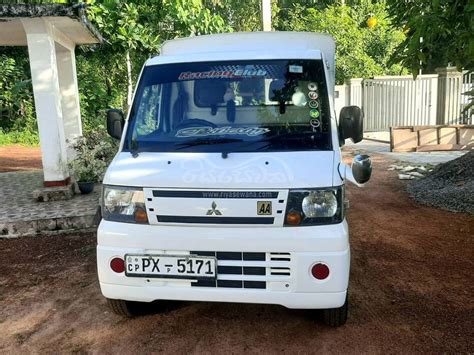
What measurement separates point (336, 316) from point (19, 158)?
14067 mm

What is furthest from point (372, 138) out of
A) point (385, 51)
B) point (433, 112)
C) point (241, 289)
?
point (241, 289)

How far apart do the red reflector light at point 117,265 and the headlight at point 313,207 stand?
1182mm

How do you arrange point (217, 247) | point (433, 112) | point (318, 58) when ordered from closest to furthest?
1. point (217, 247)
2. point (318, 58)
3. point (433, 112)

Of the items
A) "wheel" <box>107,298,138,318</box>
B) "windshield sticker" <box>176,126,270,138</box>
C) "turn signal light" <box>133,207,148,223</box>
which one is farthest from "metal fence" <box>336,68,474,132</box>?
"turn signal light" <box>133,207,148,223</box>

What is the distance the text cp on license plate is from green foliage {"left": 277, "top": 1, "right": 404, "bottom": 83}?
18.6 meters

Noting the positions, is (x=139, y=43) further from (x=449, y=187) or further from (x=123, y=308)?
(x=123, y=308)

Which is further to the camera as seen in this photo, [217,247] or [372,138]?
[372,138]

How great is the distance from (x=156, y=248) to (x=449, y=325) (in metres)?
2.31

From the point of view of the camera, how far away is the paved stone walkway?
6.31 meters

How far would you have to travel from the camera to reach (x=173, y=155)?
3432mm

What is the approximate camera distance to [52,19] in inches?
295

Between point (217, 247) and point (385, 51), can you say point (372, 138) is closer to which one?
point (385, 51)

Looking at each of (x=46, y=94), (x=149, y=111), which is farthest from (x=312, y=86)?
(x=46, y=94)

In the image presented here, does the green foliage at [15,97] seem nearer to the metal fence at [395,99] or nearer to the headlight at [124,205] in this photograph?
the metal fence at [395,99]
